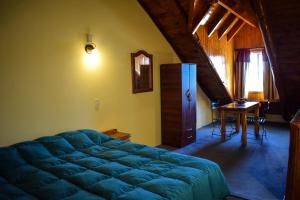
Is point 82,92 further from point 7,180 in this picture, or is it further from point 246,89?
point 246,89

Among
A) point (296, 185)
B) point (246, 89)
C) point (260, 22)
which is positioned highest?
point (260, 22)

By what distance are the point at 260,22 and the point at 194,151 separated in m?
2.46

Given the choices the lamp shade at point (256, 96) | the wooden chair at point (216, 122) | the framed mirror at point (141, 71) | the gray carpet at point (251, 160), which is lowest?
the gray carpet at point (251, 160)

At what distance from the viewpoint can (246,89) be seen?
273 inches

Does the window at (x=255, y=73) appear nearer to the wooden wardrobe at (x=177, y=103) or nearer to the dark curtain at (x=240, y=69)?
the dark curtain at (x=240, y=69)

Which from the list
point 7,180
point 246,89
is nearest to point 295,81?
point 246,89

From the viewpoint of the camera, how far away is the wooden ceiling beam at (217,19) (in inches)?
202

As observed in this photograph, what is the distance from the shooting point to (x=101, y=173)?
2.00 m

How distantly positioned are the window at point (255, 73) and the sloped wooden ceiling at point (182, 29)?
1.34 meters

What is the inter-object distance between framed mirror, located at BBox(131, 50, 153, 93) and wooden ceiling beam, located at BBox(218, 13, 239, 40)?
2459 mm

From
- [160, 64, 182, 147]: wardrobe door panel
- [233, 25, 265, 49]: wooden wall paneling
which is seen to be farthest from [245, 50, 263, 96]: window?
[160, 64, 182, 147]: wardrobe door panel

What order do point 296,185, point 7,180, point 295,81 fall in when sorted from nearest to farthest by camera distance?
1. point 7,180
2. point 296,185
3. point 295,81

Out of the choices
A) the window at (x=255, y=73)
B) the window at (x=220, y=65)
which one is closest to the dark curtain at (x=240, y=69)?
the window at (x=255, y=73)

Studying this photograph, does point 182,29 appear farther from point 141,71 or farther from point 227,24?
point 227,24
